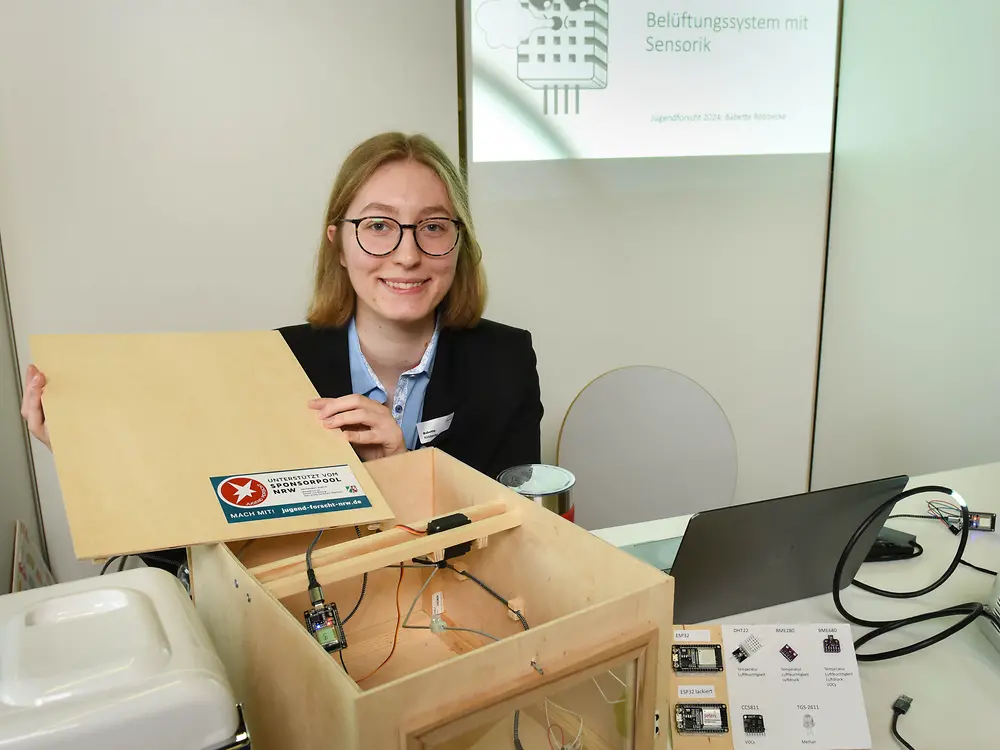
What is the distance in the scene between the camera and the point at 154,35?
209 centimetres

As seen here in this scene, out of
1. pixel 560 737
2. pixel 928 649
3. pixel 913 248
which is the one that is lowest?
pixel 928 649

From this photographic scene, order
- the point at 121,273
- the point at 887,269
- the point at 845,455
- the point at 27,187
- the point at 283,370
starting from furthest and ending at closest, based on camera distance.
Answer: the point at 845,455 < the point at 887,269 < the point at 121,273 < the point at 27,187 < the point at 283,370

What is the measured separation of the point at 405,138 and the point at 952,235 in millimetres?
1827

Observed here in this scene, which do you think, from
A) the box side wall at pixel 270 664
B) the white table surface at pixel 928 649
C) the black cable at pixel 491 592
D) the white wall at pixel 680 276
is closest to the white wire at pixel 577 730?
the black cable at pixel 491 592

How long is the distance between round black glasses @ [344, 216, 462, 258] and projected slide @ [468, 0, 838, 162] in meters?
1.08

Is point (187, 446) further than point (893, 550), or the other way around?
point (893, 550)

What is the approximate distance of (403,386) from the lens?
1.62 m

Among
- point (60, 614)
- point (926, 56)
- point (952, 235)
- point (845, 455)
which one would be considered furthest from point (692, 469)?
point (60, 614)

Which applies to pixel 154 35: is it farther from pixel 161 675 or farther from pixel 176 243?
pixel 161 675

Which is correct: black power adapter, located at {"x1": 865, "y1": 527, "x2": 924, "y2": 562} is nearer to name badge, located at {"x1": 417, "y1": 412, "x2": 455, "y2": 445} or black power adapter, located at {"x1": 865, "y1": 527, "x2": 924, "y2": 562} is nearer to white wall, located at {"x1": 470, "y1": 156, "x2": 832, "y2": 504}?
name badge, located at {"x1": 417, "y1": 412, "x2": 455, "y2": 445}

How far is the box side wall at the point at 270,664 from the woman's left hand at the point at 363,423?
9.6 inches

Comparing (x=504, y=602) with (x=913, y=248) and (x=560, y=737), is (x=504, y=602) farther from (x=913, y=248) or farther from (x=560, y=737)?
(x=913, y=248)

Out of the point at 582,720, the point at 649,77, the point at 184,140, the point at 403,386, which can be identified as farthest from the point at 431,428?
the point at 649,77

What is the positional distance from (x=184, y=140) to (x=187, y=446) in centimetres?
164
